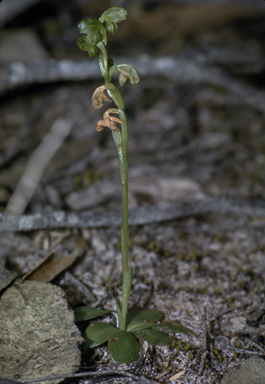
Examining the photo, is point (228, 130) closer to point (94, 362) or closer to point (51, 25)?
point (94, 362)

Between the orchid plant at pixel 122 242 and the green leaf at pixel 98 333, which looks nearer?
the orchid plant at pixel 122 242

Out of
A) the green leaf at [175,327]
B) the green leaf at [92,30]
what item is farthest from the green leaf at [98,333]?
the green leaf at [92,30]

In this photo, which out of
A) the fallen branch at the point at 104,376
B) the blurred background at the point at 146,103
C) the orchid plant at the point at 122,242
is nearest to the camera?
the fallen branch at the point at 104,376

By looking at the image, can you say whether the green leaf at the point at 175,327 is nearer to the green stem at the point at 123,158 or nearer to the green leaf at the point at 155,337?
the green leaf at the point at 155,337

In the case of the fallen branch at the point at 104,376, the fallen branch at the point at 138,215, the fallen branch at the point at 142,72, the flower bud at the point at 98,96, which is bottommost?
the fallen branch at the point at 104,376

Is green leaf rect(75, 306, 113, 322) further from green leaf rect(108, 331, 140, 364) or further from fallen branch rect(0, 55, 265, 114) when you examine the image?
fallen branch rect(0, 55, 265, 114)

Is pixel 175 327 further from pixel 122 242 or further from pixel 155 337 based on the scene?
pixel 122 242

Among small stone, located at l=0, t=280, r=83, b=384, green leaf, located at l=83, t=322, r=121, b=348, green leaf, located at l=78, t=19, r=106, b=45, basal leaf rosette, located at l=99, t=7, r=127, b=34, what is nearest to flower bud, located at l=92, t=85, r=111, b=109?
green leaf, located at l=78, t=19, r=106, b=45
